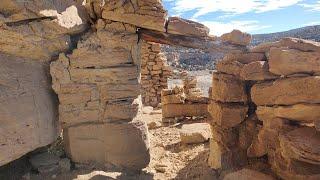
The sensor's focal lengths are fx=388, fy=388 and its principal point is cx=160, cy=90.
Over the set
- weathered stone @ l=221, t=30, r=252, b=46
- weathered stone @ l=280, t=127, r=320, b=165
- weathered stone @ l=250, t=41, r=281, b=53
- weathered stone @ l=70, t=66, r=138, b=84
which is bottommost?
weathered stone @ l=280, t=127, r=320, b=165

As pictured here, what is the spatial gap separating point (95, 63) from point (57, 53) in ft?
1.92

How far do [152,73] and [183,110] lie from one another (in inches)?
167

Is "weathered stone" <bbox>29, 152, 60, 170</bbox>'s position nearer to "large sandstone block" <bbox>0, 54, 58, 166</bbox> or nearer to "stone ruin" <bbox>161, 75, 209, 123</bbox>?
"large sandstone block" <bbox>0, 54, 58, 166</bbox>

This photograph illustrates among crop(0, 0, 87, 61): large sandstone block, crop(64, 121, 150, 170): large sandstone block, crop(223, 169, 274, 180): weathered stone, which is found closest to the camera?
crop(0, 0, 87, 61): large sandstone block

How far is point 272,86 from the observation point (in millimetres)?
5613

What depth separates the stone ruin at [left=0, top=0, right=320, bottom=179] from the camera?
5.23m

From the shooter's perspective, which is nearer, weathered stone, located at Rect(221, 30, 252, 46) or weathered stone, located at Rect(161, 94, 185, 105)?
weathered stone, located at Rect(221, 30, 252, 46)

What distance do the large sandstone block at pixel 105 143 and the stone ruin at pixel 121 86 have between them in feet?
0.05

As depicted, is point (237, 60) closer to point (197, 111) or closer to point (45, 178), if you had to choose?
point (45, 178)

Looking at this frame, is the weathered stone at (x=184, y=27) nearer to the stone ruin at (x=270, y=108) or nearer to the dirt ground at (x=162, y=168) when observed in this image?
the stone ruin at (x=270, y=108)

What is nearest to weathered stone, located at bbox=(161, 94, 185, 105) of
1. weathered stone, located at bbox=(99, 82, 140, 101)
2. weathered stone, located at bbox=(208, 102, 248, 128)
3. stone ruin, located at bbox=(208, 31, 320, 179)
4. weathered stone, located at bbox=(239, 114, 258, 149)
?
stone ruin, located at bbox=(208, 31, 320, 179)

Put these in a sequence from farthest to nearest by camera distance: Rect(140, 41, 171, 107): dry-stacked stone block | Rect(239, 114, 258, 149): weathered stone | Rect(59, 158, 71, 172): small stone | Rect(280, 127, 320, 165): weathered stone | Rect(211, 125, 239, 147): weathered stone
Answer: Rect(140, 41, 171, 107): dry-stacked stone block → Rect(211, 125, 239, 147): weathered stone → Rect(239, 114, 258, 149): weathered stone → Rect(59, 158, 71, 172): small stone → Rect(280, 127, 320, 165): weathered stone

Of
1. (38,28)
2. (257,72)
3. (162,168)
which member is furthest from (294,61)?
(38,28)

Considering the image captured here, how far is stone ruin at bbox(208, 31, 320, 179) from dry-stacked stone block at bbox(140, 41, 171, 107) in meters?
7.95
